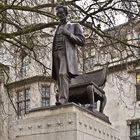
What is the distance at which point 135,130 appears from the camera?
87.5ft

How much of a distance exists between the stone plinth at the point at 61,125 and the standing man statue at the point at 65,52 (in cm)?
39

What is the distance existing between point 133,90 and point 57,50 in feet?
57.2

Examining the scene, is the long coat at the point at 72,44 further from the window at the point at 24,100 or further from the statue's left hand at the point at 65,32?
the window at the point at 24,100

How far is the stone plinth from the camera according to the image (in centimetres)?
895

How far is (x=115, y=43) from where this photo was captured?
1620 centimetres

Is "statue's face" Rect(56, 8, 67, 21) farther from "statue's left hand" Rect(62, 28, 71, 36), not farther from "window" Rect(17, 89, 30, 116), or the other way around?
"window" Rect(17, 89, 30, 116)

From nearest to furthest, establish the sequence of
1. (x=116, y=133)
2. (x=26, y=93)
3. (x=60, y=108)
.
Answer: (x=60, y=108) < (x=116, y=133) < (x=26, y=93)

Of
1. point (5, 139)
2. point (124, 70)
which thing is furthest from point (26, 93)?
point (124, 70)

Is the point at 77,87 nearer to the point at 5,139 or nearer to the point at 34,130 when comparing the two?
the point at 34,130

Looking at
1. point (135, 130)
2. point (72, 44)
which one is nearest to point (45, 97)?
point (135, 130)

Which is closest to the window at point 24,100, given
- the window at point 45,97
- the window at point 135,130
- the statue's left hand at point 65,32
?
the window at point 45,97

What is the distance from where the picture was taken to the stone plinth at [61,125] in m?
8.95

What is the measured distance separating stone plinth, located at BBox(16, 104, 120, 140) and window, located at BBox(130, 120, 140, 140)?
16.9 metres

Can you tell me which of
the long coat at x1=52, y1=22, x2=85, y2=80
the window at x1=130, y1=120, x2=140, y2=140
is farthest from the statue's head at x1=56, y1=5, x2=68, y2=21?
the window at x1=130, y1=120, x2=140, y2=140
